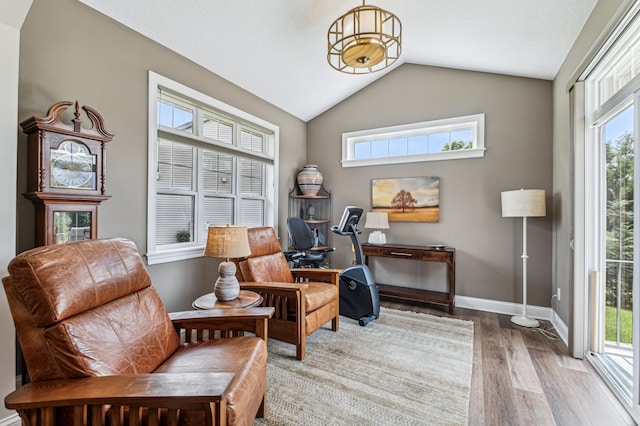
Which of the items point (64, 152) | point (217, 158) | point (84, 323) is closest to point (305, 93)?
point (217, 158)

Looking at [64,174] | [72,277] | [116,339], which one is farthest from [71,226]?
[116,339]

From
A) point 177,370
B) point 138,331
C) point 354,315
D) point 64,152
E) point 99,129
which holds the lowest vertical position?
point 354,315

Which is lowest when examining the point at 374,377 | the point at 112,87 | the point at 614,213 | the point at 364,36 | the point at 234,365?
the point at 374,377

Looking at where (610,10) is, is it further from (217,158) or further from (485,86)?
(217,158)

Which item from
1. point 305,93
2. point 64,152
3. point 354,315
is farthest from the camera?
point 305,93

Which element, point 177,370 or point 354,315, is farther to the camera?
point 354,315

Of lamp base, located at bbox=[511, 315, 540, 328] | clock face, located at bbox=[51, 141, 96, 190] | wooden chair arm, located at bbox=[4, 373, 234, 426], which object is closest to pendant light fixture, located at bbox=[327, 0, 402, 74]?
clock face, located at bbox=[51, 141, 96, 190]

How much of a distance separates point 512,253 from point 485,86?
2.14 m

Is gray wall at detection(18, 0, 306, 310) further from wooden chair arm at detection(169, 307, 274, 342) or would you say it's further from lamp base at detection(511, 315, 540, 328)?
lamp base at detection(511, 315, 540, 328)

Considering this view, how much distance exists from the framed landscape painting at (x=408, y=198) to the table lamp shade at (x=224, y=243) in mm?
2626

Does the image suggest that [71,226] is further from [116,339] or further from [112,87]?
[112,87]

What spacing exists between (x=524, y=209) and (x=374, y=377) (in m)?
Result: 2.43

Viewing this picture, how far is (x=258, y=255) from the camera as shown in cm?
295

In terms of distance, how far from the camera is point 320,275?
321cm
